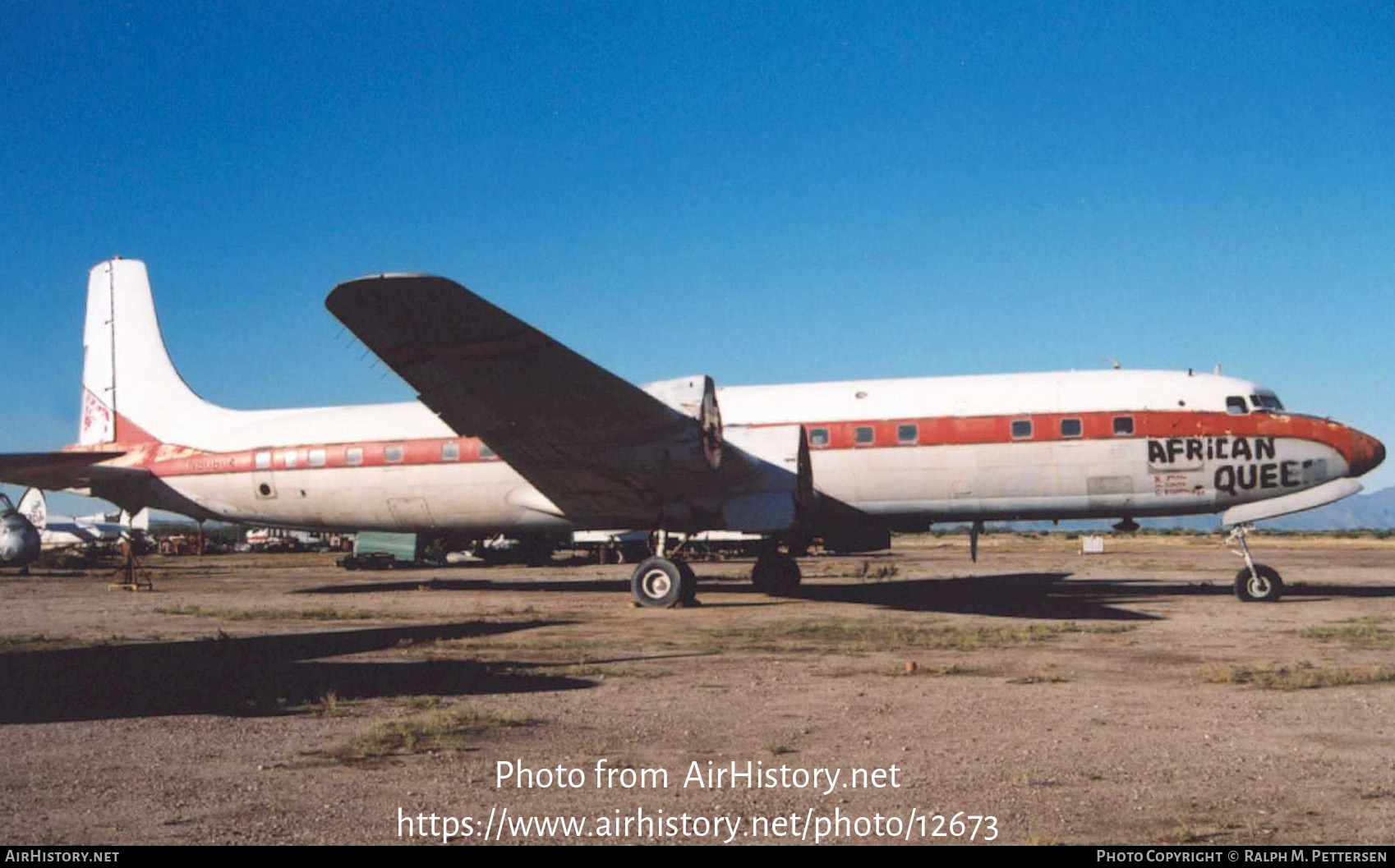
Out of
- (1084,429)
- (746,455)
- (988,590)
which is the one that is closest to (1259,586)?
(1084,429)

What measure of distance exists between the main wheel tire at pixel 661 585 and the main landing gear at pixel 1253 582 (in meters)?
9.48

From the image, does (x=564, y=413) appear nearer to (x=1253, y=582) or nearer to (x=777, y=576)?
(x=777, y=576)

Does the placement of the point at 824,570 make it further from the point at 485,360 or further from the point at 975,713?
the point at 975,713

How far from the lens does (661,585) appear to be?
1784 centimetres

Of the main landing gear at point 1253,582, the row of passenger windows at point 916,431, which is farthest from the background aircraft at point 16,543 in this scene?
the main landing gear at point 1253,582

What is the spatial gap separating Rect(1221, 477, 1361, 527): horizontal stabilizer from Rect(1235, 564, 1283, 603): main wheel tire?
1127 mm

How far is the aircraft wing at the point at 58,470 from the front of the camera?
21250 millimetres

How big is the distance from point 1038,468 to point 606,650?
30.2ft

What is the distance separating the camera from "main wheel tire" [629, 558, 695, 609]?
58.3 feet

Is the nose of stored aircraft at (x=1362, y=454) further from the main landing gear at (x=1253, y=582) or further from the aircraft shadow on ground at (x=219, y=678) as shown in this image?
the aircraft shadow on ground at (x=219, y=678)

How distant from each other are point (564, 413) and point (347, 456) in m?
6.97

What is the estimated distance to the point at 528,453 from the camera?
17.5 meters
